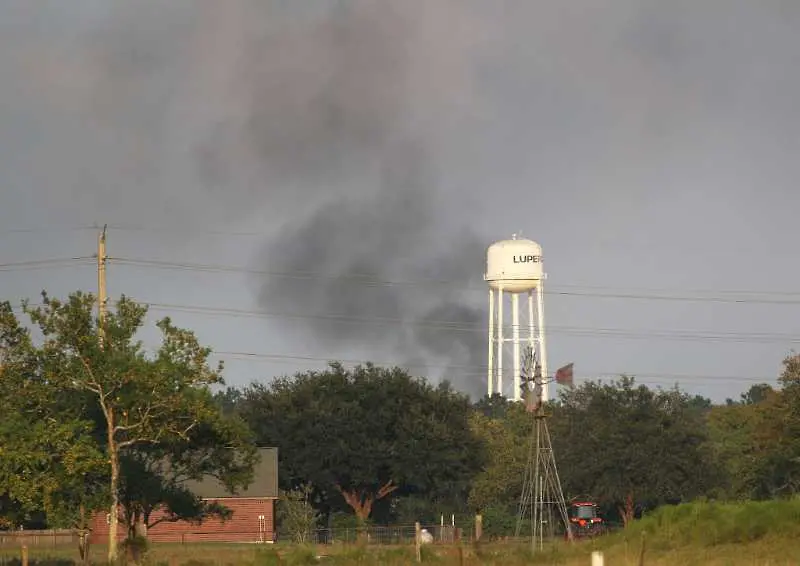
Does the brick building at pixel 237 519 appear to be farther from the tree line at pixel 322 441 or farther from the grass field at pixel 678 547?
the grass field at pixel 678 547

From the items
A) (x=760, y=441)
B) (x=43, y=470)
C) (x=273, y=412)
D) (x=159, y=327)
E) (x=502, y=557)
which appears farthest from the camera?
(x=273, y=412)

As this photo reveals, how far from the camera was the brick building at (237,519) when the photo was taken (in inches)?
3637

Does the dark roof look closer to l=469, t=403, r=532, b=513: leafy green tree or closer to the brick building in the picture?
the brick building

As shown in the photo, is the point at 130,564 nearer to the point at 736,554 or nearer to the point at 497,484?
the point at 736,554

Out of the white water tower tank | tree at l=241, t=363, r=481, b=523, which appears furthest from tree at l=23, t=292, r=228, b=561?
the white water tower tank

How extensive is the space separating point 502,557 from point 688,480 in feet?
174

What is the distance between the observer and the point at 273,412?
10838 cm

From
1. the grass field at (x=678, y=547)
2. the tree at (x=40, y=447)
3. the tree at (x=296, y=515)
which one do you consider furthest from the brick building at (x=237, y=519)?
the grass field at (x=678, y=547)

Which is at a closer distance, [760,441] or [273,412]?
[760,441]

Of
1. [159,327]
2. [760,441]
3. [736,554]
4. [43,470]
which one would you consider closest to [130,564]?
[43,470]

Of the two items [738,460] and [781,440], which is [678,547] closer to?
[781,440]

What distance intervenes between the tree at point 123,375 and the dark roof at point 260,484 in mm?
38624

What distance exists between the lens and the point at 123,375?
55125mm

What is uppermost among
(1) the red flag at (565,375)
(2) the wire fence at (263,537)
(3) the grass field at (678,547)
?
(1) the red flag at (565,375)
